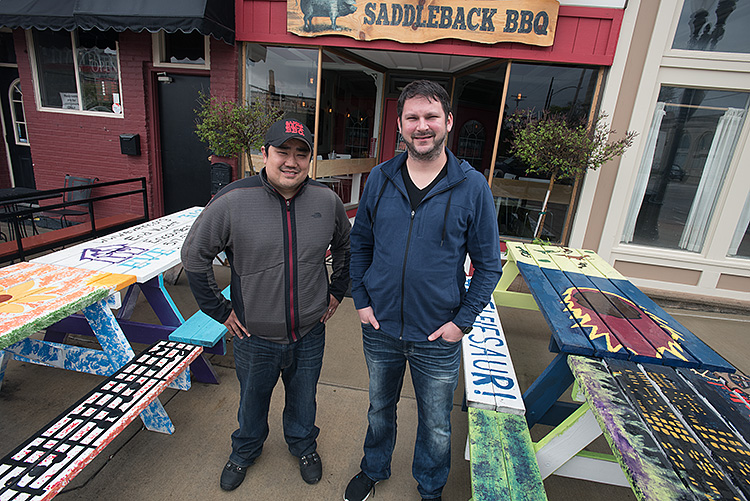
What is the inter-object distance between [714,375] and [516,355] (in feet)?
5.84

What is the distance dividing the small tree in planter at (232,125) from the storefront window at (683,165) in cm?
500

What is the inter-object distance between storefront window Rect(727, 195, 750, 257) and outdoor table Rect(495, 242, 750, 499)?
362 cm

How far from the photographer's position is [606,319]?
7.43 feet

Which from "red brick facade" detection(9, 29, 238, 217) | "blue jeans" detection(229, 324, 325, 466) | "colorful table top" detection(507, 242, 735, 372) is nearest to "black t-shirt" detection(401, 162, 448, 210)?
"blue jeans" detection(229, 324, 325, 466)

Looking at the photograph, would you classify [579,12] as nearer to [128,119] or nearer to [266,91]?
[266,91]

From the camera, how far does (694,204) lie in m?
5.17

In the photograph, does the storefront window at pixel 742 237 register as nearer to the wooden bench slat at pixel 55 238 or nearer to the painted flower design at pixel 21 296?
the painted flower design at pixel 21 296

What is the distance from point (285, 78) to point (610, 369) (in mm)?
5569

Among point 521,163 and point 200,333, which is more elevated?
point 521,163

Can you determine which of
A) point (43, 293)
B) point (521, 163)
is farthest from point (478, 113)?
point (43, 293)

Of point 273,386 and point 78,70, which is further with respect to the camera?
point 78,70

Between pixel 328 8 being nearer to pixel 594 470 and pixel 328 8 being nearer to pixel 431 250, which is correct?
pixel 431 250

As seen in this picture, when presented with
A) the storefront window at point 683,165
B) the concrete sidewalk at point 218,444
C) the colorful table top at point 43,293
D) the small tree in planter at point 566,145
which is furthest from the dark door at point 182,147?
the storefront window at point 683,165

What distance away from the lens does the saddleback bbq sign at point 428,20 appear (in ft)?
15.2
